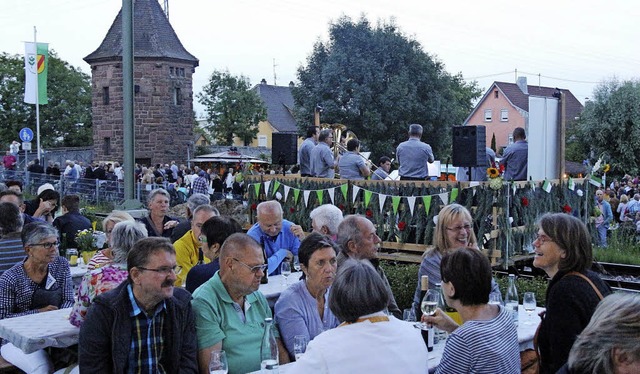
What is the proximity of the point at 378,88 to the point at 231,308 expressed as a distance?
3844 centimetres

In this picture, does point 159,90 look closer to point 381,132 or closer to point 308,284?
point 381,132

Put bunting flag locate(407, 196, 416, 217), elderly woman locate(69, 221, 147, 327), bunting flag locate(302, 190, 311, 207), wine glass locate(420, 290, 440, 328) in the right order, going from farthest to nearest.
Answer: bunting flag locate(302, 190, 311, 207) < bunting flag locate(407, 196, 416, 217) < elderly woman locate(69, 221, 147, 327) < wine glass locate(420, 290, 440, 328)

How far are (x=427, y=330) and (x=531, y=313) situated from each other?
4.41 ft

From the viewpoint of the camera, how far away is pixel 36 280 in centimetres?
586

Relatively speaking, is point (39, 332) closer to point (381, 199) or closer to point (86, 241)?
point (86, 241)

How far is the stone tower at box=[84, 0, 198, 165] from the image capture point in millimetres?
43688

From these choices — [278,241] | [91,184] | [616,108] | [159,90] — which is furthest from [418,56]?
[278,241]

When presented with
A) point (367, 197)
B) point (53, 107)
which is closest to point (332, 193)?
point (367, 197)

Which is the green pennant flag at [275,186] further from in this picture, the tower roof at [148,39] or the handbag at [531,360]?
the tower roof at [148,39]

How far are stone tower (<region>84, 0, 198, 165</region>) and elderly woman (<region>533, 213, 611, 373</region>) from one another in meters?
40.9

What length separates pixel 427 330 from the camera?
4582 millimetres

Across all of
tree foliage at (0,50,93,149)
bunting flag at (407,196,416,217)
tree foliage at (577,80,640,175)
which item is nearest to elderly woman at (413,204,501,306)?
bunting flag at (407,196,416,217)

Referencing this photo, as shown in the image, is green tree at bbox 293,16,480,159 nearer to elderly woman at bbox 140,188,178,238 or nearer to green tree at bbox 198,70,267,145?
green tree at bbox 198,70,267,145

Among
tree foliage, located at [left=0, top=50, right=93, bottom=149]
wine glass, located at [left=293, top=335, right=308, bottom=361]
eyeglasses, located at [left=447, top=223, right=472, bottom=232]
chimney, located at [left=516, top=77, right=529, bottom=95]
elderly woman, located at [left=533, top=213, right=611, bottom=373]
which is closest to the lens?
elderly woman, located at [left=533, top=213, right=611, bottom=373]
